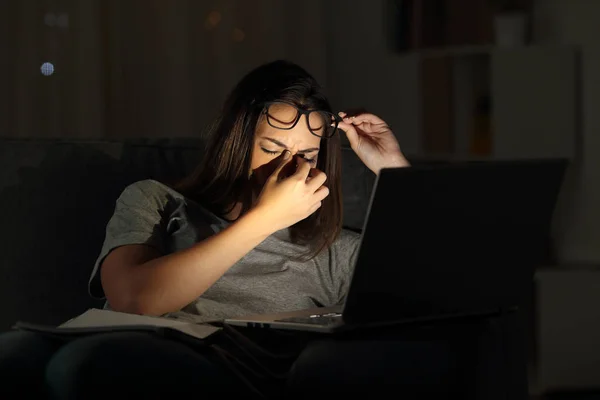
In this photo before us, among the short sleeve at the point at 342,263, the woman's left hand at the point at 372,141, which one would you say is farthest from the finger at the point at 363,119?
the short sleeve at the point at 342,263

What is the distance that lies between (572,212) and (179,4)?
1384 mm

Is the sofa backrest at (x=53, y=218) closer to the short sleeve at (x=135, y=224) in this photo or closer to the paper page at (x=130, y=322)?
the short sleeve at (x=135, y=224)

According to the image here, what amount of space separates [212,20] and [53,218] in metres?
1.49

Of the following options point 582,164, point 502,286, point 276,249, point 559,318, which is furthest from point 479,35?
point 502,286

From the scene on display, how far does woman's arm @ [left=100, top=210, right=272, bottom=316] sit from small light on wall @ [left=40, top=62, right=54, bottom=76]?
62.8 inches

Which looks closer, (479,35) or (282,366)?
(282,366)

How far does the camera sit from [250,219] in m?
1.45

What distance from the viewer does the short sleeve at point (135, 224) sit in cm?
158

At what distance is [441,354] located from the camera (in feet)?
3.92

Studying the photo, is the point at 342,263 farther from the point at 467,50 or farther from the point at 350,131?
the point at 467,50

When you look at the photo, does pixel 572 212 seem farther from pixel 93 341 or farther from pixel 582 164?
pixel 93 341

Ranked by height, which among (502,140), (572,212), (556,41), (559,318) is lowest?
(559,318)

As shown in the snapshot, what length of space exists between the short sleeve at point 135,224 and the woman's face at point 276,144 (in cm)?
19

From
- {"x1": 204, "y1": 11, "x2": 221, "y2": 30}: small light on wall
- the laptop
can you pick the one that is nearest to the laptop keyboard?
the laptop
